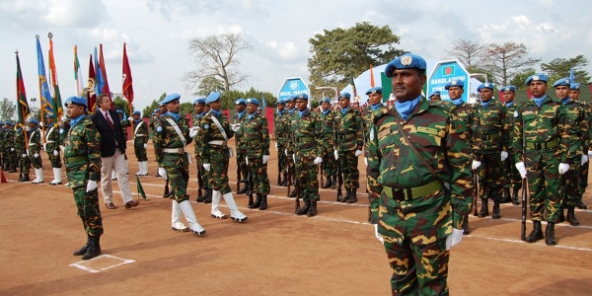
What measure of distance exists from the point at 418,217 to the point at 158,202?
8.21 m

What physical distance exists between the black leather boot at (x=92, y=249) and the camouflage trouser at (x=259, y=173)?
3.30 metres

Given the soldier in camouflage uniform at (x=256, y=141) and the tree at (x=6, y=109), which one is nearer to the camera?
the soldier in camouflage uniform at (x=256, y=141)

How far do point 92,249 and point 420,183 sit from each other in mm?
4979

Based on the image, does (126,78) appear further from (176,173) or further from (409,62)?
(409,62)

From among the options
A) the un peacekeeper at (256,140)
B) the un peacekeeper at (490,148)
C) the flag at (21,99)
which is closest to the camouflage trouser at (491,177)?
the un peacekeeper at (490,148)

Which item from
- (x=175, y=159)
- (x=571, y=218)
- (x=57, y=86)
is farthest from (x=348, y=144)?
(x=57, y=86)

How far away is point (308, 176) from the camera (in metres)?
8.24

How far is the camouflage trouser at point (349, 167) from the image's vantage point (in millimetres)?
9273

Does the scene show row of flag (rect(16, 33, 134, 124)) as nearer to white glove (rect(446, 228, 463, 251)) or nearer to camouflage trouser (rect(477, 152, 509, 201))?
camouflage trouser (rect(477, 152, 509, 201))

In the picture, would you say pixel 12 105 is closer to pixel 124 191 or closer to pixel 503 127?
pixel 124 191

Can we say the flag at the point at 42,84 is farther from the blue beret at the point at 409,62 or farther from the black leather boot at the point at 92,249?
the blue beret at the point at 409,62

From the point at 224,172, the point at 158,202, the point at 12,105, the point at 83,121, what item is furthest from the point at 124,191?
the point at 12,105

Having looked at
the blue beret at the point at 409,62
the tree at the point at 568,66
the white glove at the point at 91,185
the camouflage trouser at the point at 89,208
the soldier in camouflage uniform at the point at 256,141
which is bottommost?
the camouflage trouser at the point at 89,208

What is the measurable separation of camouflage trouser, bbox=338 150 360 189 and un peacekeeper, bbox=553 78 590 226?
378 centimetres
